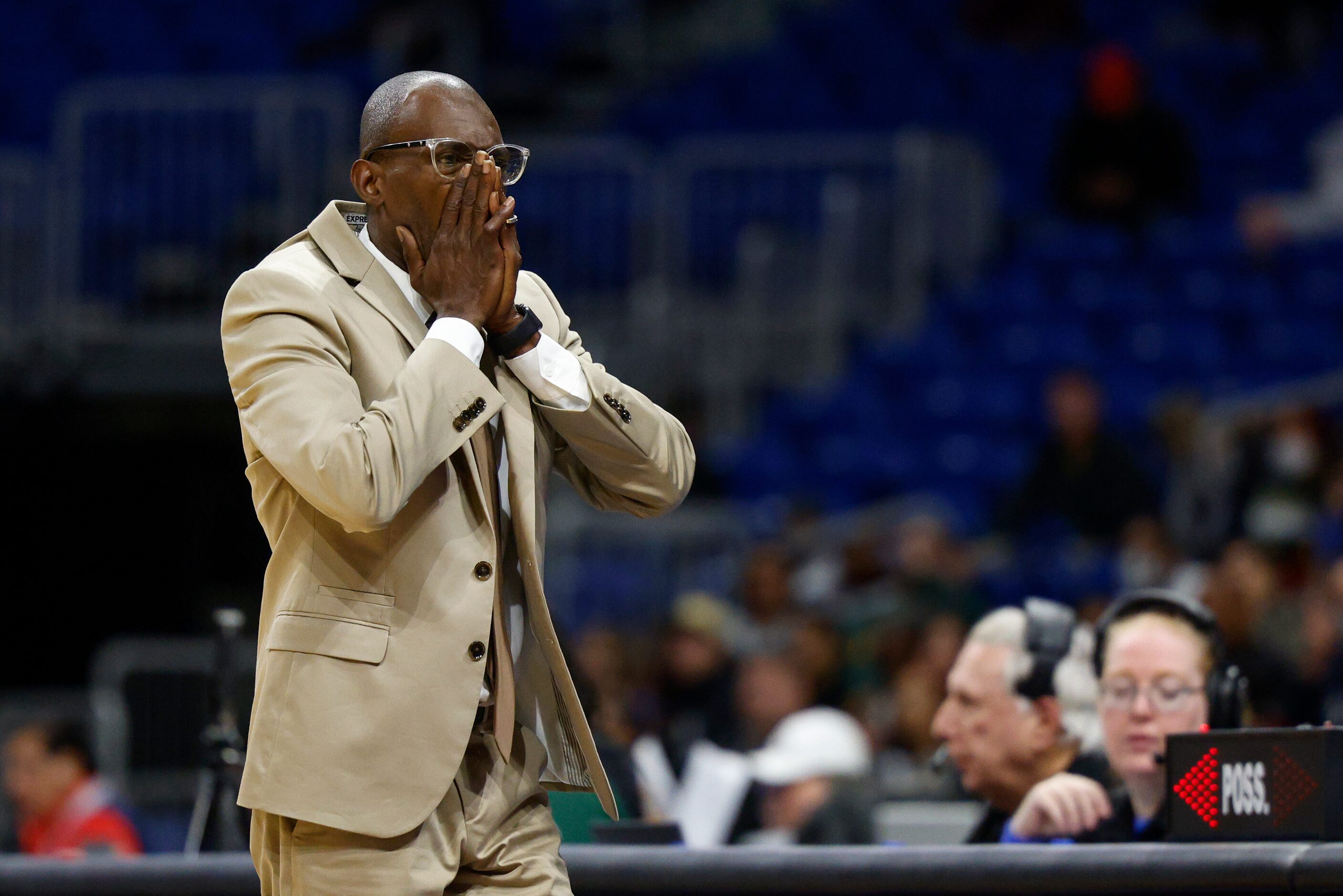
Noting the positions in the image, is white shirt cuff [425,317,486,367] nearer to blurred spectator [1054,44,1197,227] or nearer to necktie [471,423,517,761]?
necktie [471,423,517,761]

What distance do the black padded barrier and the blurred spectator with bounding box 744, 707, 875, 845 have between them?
245 cm

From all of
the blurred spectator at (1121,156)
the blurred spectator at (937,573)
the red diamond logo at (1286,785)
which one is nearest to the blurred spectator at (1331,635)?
the blurred spectator at (937,573)

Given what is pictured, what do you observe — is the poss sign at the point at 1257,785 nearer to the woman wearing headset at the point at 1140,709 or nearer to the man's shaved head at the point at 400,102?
the woman wearing headset at the point at 1140,709

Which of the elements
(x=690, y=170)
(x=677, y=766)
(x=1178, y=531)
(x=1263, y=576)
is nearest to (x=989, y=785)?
(x=677, y=766)

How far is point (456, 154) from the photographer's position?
2.84 m

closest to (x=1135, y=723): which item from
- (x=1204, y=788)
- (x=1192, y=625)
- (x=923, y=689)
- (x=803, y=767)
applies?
(x=1192, y=625)

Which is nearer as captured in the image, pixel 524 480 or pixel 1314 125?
pixel 524 480

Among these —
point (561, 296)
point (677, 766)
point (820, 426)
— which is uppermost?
point (561, 296)

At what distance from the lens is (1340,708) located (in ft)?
22.3

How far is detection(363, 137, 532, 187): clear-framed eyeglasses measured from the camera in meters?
2.82

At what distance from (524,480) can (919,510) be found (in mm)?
7487

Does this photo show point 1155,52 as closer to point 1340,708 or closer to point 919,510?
point 919,510

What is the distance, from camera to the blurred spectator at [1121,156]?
11516mm

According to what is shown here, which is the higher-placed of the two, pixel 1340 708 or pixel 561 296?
pixel 561 296
